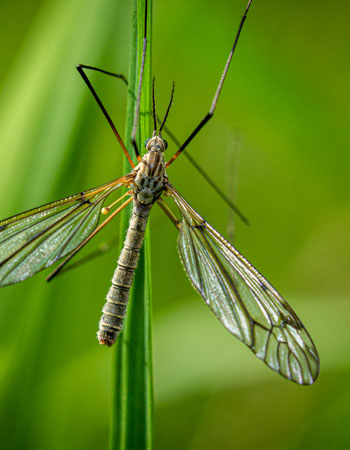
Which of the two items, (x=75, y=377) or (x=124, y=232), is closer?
(x=124, y=232)

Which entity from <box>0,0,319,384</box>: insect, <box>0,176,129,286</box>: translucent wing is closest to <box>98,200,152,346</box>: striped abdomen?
<box>0,0,319,384</box>: insect

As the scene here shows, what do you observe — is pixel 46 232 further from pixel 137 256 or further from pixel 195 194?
pixel 195 194

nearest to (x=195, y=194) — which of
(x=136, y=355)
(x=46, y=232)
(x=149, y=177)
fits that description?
(x=149, y=177)

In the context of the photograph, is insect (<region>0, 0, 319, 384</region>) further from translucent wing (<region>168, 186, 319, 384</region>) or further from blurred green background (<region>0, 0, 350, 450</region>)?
blurred green background (<region>0, 0, 350, 450</region>)

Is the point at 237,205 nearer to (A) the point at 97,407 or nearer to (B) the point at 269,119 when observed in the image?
(B) the point at 269,119

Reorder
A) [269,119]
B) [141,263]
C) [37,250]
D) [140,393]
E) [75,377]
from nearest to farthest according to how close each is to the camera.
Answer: [140,393] → [141,263] → [37,250] → [75,377] → [269,119]

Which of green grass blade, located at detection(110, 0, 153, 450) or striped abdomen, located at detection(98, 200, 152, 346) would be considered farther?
striped abdomen, located at detection(98, 200, 152, 346)

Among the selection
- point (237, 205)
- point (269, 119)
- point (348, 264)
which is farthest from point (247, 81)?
point (348, 264)
